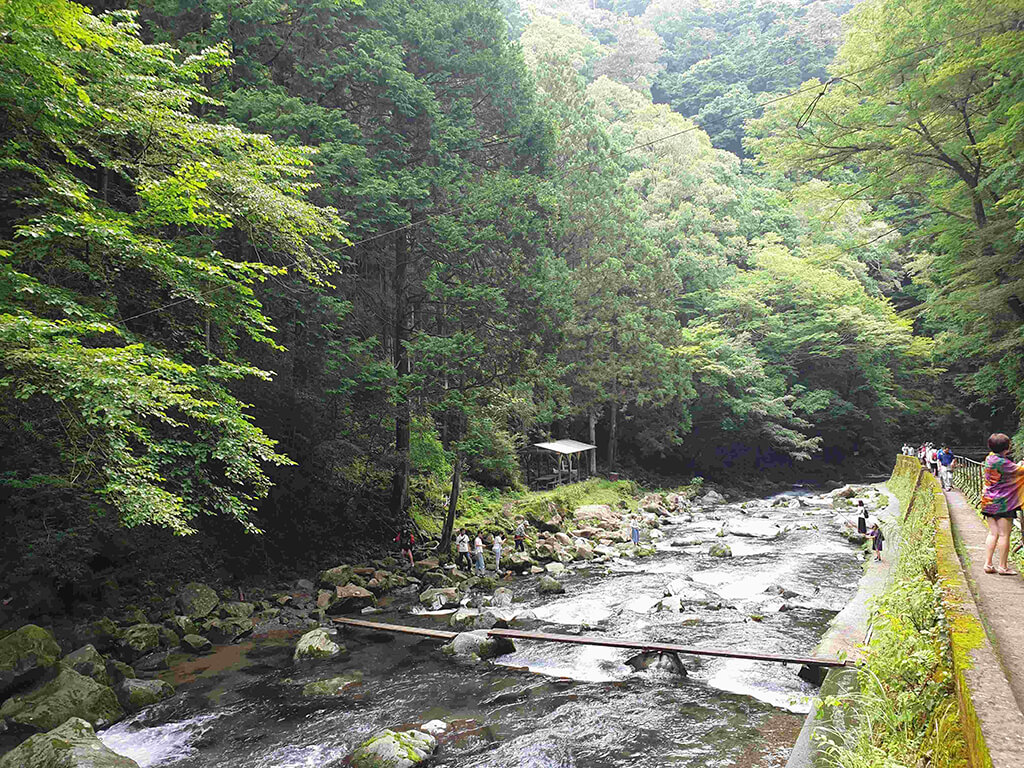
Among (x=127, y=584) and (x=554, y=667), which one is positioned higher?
(x=127, y=584)

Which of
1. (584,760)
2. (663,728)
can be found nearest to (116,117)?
(584,760)

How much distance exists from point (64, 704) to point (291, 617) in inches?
181

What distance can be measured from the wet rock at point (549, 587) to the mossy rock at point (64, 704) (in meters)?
8.01

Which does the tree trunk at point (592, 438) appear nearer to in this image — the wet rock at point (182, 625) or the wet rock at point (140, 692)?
the wet rock at point (182, 625)

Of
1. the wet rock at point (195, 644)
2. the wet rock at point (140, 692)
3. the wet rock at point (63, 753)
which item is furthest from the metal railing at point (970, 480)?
the wet rock at point (195, 644)

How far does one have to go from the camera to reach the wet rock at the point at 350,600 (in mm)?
11635

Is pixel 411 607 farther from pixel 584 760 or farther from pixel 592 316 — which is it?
pixel 592 316

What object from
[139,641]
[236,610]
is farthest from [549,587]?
[139,641]

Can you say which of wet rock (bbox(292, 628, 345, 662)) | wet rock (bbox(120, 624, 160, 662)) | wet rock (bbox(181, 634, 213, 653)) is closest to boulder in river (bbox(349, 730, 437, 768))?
wet rock (bbox(292, 628, 345, 662))

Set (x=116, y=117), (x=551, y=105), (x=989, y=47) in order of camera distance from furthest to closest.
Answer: (x=551, y=105) < (x=989, y=47) < (x=116, y=117)

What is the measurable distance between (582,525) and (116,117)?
1726 centimetres

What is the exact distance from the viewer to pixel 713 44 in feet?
206

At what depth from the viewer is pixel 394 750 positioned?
5.77 meters

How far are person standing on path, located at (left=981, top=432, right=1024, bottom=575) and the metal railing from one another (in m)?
6.91
